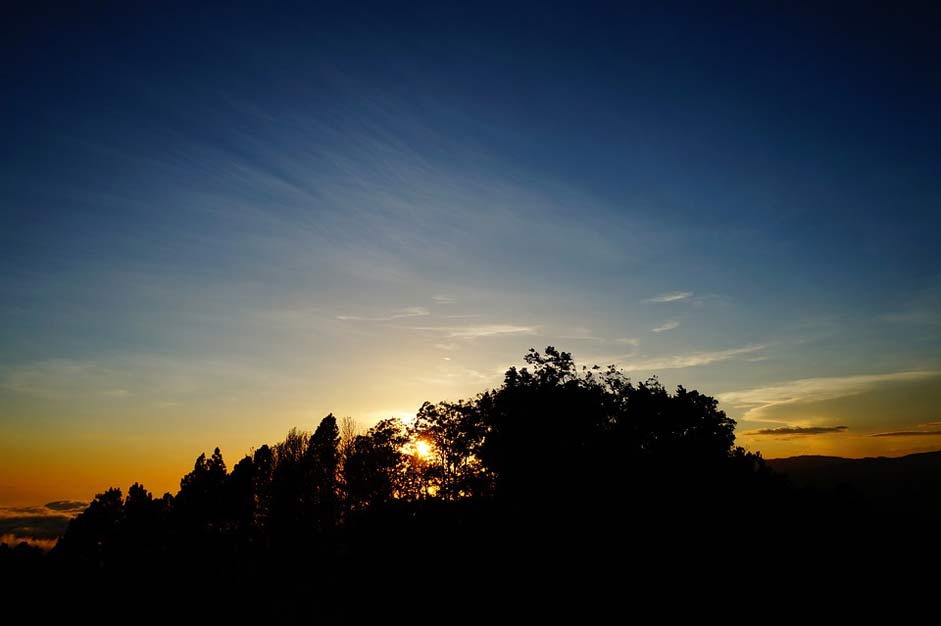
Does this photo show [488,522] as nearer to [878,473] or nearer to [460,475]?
[460,475]

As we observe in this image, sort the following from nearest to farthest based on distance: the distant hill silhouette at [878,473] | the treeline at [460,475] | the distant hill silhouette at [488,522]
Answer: the distant hill silhouette at [488,522] → the treeline at [460,475] → the distant hill silhouette at [878,473]

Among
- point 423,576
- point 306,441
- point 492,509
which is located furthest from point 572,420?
point 306,441

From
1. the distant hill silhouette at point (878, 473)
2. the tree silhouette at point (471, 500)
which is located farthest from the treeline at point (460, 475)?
the distant hill silhouette at point (878, 473)

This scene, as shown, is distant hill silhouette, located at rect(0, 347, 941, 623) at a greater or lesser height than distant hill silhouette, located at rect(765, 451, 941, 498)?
greater

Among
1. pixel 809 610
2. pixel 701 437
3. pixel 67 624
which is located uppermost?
pixel 701 437

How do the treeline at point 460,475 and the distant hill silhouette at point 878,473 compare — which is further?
the distant hill silhouette at point 878,473

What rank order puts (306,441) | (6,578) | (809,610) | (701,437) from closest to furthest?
(809,610) → (6,578) → (701,437) → (306,441)

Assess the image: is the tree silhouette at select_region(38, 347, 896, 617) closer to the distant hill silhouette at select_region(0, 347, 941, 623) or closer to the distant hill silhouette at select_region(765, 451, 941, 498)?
the distant hill silhouette at select_region(0, 347, 941, 623)

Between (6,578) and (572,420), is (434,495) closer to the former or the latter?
(572,420)

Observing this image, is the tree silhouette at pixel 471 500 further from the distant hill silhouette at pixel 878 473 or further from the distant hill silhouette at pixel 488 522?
the distant hill silhouette at pixel 878 473

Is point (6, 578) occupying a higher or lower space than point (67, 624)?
higher

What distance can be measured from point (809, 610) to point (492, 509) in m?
22.0

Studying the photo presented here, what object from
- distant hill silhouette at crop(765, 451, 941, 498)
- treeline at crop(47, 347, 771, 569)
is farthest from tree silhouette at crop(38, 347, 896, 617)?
distant hill silhouette at crop(765, 451, 941, 498)

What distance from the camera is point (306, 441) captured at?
197ft
